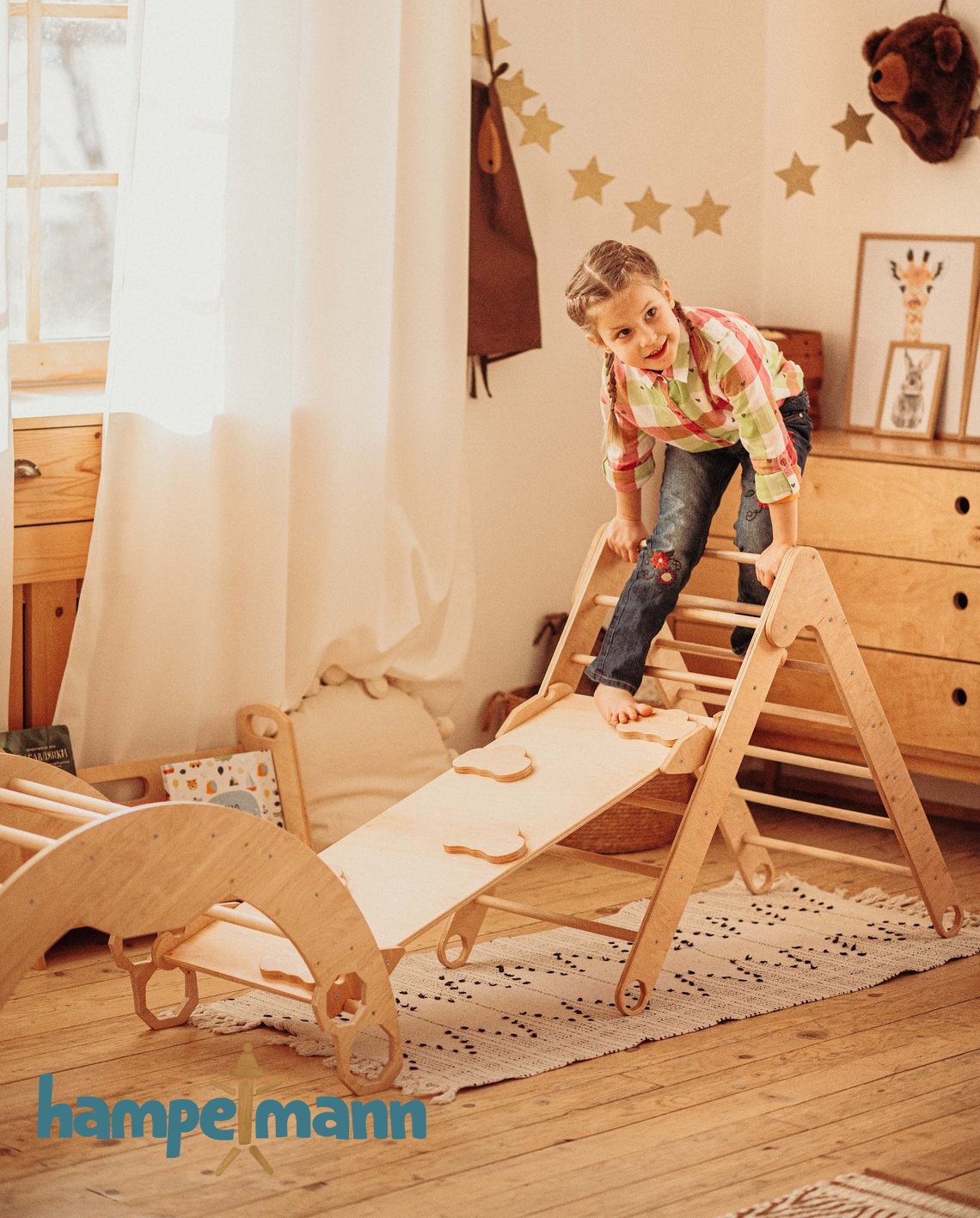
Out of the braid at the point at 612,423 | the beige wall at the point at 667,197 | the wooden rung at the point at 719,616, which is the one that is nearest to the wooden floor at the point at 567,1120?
the wooden rung at the point at 719,616

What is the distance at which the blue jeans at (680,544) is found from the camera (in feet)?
8.41

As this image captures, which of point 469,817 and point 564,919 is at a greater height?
point 469,817

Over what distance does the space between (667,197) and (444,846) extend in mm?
1930

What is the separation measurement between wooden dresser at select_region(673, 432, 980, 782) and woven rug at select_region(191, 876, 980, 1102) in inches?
16.0

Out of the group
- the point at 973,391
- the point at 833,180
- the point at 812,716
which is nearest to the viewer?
the point at 812,716

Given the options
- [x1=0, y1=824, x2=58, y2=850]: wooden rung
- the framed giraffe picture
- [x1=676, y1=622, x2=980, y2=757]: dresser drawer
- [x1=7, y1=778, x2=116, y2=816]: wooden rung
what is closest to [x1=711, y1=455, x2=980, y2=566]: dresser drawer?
[x1=676, y1=622, x2=980, y2=757]: dresser drawer

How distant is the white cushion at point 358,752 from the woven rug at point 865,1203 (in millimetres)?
1404

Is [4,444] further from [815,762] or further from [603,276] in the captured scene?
[815,762]

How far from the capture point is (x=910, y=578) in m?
3.19

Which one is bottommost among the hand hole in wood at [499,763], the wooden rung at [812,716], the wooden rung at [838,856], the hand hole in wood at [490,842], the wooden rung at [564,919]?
the wooden rung at [564,919]

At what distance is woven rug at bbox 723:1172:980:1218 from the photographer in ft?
5.74

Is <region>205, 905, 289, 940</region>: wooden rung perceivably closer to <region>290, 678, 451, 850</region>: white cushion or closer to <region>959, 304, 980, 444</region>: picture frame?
<region>290, 678, 451, 850</region>: white cushion

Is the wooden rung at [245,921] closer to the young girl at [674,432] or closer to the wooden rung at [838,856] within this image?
the young girl at [674,432]

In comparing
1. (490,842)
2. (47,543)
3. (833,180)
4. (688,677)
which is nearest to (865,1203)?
(490,842)
